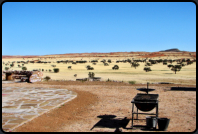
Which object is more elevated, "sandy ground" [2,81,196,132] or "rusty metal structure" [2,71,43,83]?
"rusty metal structure" [2,71,43,83]

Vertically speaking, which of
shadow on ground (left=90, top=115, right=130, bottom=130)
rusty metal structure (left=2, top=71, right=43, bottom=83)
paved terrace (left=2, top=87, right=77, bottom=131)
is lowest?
shadow on ground (left=90, top=115, right=130, bottom=130)

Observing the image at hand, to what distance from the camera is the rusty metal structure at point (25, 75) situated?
74.3 feet

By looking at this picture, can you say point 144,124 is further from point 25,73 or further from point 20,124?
point 25,73

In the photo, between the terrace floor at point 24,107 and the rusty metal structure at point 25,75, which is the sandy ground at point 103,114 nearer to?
the terrace floor at point 24,107

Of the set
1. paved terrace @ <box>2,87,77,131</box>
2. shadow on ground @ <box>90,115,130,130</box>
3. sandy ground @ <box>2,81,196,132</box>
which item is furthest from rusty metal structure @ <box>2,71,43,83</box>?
shadow on ground @ <box>90,115,130,130</box>

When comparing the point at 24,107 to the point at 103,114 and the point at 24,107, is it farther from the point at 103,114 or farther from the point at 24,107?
the point at 103,114

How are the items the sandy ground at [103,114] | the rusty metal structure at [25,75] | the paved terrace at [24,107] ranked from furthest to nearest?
the rusty metal structure at [25,75], the paved terrace at [24,107], the sandy ground at [103,114]

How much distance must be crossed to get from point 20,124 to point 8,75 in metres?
17.2

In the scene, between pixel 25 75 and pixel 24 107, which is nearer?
pixel 24 107

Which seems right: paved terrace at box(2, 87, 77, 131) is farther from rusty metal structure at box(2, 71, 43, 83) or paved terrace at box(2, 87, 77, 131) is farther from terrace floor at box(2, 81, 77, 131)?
rusty metal structure at box(2, 71, 43, 83)

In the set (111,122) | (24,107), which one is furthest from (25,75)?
(111,122)

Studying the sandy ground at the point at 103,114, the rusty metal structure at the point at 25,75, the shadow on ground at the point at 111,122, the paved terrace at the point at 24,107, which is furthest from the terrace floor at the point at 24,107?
the rusty metal structure at the point at 25,75

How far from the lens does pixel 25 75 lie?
2412 cm

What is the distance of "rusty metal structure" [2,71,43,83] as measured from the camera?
74.3ft
